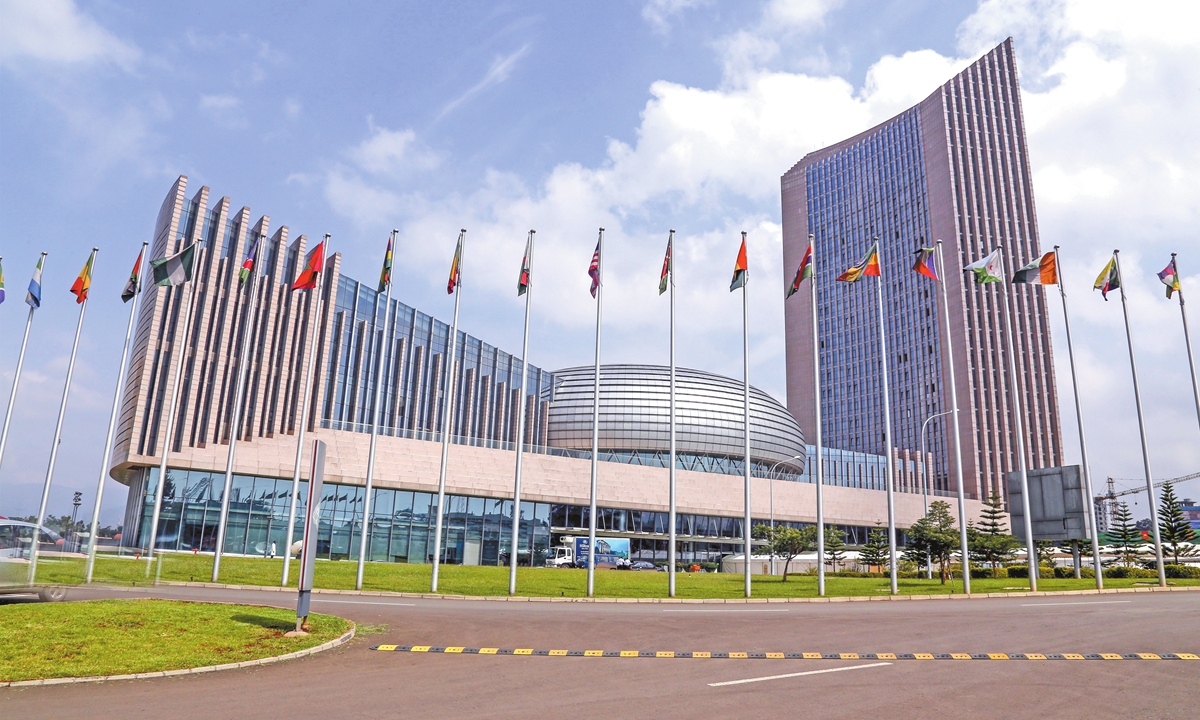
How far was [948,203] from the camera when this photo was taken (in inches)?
4621

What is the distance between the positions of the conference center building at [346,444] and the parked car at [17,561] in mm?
15556

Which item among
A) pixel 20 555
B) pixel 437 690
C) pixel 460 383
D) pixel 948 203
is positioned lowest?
pixel 437 690

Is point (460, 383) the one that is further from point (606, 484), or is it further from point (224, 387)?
point (224, 387)

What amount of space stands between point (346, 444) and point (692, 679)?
44.4 m

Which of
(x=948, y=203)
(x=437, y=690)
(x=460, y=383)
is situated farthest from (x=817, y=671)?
(x=948, y=203)

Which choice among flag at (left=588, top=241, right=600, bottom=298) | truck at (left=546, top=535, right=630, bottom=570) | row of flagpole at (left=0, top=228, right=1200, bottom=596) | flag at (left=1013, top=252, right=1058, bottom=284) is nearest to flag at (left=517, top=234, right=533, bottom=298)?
row of flagpole at (left=0, top=228, right=1200, bottom=596)

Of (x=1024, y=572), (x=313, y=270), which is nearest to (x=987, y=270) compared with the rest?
(x=1024, y=572)

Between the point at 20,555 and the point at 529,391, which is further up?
the point at 529,391

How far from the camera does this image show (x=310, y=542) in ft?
50.0

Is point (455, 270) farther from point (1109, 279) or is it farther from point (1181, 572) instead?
point (1181, 572)

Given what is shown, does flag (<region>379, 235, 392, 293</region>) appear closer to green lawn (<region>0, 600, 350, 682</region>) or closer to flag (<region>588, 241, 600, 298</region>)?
flag (<region>588, 241, 600, 298</region>)

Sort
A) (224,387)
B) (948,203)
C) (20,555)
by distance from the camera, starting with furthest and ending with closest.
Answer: (948,203), (224,387), (20,555)

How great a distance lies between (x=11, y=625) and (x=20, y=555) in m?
5.12

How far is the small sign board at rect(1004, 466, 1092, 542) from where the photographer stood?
33.6m
